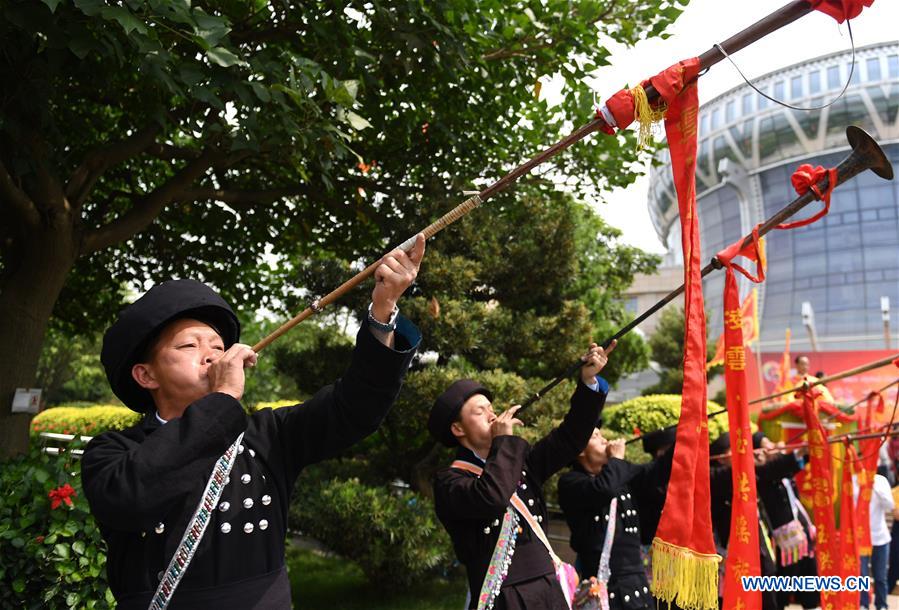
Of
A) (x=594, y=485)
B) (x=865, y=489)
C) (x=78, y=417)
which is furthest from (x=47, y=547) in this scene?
(x=78, y=417)

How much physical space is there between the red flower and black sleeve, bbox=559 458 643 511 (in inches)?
115

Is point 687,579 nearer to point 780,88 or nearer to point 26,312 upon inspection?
point 26,312

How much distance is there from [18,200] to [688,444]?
194 inches

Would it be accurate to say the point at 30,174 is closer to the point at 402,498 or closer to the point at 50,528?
the point at 50,528

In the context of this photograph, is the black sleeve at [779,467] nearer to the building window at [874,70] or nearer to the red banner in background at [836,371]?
the red banner in background at [836,371]

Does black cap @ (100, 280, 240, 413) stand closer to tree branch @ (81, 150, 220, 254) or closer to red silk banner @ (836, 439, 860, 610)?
tree branch @ (81, 150, 220, 254)

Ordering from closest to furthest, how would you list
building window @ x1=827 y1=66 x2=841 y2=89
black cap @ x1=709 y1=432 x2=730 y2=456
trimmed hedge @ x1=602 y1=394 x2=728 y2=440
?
black cap @ x1=709 y1=432 x2=730 y2=456
trimmed hedge @ x1=602 y1=394 x2=728 y2=440
building window @ x1=827 y1=66 x2=841 y2=89

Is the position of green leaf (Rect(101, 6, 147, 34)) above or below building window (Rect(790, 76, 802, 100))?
below

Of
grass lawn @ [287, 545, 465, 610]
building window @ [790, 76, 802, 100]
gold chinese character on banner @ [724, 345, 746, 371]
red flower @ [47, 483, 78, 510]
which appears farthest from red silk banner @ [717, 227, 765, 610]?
building window @ [790, 76, 802, 100]

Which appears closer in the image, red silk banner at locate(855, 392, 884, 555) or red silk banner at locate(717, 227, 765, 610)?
red silk banner at locate(717, 227, 765, 610)

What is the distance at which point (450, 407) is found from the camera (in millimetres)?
3793

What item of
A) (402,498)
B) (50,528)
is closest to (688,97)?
(50,528)

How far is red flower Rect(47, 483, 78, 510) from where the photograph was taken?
3.75m

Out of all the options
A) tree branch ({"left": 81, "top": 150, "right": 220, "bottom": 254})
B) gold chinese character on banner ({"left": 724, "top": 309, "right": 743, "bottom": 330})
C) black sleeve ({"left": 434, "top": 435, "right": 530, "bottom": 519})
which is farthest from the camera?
tree branch ({"left": 81, "top": 150, "right": 220, "bottom": 254})
